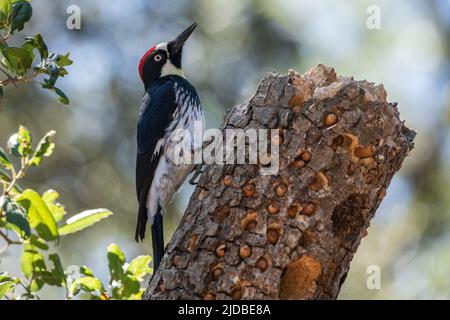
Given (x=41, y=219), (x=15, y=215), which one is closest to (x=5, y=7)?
(x=15, y=215)

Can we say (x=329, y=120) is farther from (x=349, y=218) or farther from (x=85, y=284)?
(x=85, y=284)

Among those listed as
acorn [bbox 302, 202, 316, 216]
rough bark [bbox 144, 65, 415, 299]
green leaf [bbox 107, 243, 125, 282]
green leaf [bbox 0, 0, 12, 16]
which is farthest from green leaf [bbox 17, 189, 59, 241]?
acorn [bbox 302, 202, 316, 216]

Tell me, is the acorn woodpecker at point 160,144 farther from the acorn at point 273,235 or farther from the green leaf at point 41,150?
the acorn at point 273,235

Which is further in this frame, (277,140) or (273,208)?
(277,140)

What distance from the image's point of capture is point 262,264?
2633mm

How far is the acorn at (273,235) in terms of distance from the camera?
268 centimetres

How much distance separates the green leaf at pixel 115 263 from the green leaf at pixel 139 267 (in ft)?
0.15

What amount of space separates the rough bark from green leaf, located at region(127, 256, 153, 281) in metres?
0.65

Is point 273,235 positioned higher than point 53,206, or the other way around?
point 53,206

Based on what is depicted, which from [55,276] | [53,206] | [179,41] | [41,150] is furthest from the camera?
[179,41]

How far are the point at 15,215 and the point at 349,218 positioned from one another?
1274mm

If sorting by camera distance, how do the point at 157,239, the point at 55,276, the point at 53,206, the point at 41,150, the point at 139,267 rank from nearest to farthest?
1. the point at 41,150
2. the point at 55,276
3. the point at 53,206
4. the point at 139,267
5. the point at 157,239

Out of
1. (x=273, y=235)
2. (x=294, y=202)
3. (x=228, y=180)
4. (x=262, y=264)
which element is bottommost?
(x=262, y=264)
